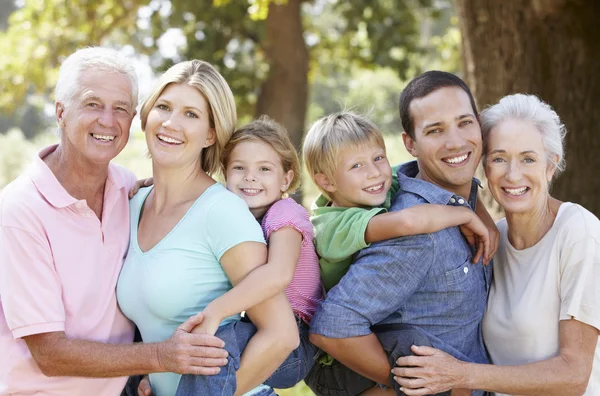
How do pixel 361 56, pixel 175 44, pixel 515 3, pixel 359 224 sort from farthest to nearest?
pixel 361 56
pixel 175 44
pixel 515 3
pixel 359 224

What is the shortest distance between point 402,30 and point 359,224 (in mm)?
10061

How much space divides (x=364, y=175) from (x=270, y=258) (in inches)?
24.1

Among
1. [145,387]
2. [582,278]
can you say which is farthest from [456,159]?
[145,387]

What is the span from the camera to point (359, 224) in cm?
300

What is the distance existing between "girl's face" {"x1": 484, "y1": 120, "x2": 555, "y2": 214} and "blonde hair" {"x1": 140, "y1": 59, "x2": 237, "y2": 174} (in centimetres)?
118

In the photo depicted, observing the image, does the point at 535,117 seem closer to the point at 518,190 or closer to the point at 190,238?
the point at 518,190

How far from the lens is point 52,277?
2895mm

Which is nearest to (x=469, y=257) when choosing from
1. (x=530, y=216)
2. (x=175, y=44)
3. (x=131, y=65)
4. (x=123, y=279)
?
(x=530, y=216)

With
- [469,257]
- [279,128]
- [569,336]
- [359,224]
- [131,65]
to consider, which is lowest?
[569,336]

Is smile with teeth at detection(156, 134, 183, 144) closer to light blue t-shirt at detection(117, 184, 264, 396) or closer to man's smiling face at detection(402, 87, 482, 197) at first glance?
light blue t-shirt at detection(117, 184, 264, 396)

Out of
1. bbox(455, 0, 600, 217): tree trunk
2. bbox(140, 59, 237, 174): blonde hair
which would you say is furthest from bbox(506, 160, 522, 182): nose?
bbox(455, 0, 600, 217): tree trunk

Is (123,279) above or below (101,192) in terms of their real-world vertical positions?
below

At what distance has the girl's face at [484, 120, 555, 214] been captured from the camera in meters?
3.07

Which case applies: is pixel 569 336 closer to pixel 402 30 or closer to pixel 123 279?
pixel 123 279
